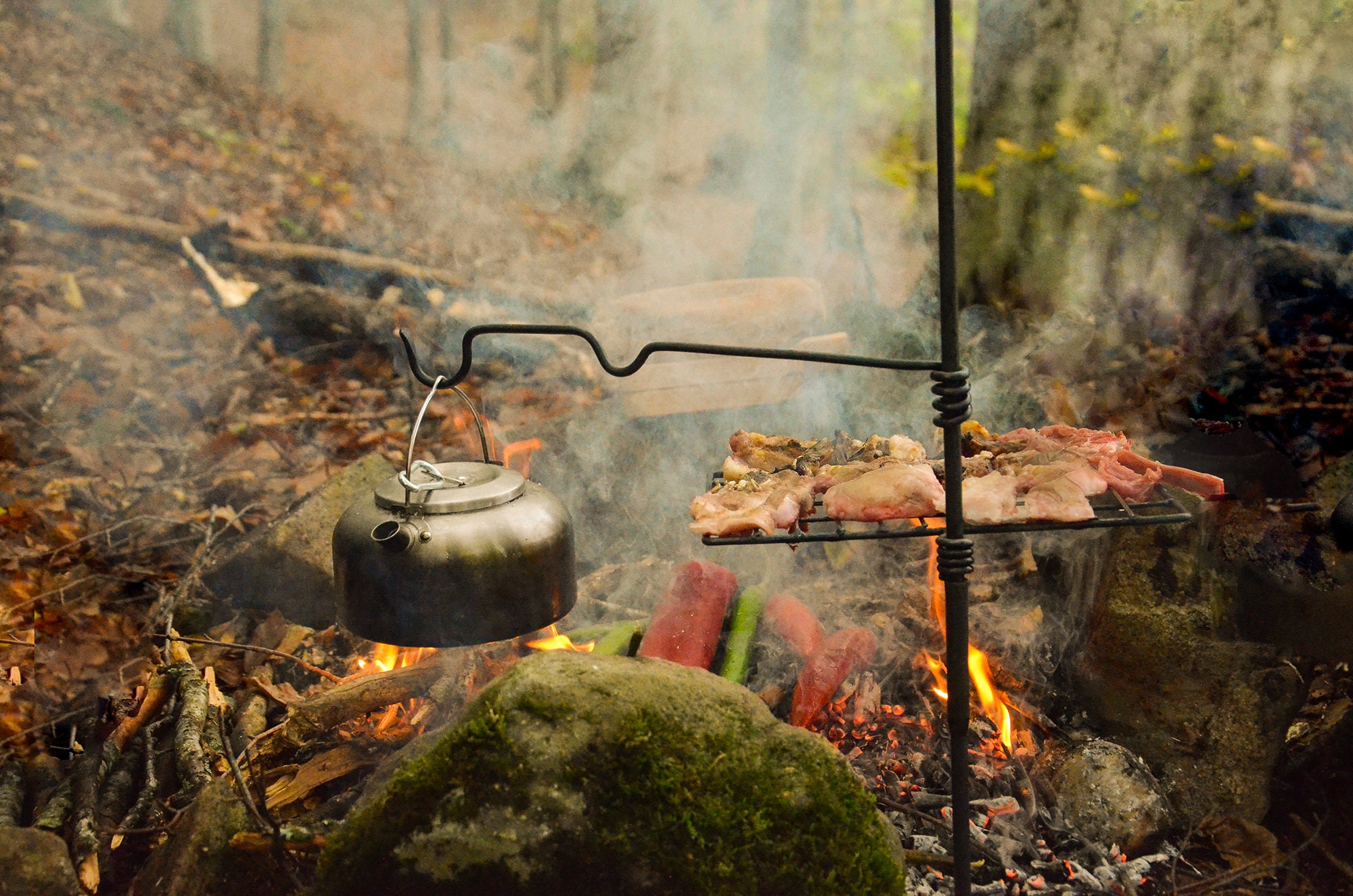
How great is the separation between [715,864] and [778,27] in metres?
8.02

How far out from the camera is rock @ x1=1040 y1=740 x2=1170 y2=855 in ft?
11.4

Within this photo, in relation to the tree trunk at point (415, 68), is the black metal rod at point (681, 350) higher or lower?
lower

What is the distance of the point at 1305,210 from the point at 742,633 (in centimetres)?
560

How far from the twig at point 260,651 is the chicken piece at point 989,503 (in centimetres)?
302

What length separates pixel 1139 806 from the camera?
11.5 ft

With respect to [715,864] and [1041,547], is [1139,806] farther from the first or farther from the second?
[715,864]

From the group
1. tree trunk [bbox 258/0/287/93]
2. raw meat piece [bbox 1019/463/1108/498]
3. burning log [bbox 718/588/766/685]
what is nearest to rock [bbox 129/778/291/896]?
burning log [bbox 718/588/766/685]

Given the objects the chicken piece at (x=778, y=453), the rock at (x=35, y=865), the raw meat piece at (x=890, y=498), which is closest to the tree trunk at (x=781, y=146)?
the chicken piece at (x=778, y=453)

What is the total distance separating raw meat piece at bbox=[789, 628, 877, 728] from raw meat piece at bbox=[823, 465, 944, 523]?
4.20 ft

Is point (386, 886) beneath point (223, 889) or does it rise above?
above

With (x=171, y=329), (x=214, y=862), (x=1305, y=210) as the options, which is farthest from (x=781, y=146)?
(x=214, y=862)

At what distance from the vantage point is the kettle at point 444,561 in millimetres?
2643

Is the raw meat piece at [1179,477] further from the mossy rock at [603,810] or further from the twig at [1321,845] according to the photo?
the mossy rock at [603,810]

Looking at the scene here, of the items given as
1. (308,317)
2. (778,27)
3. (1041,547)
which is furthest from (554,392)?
(1041,547)
